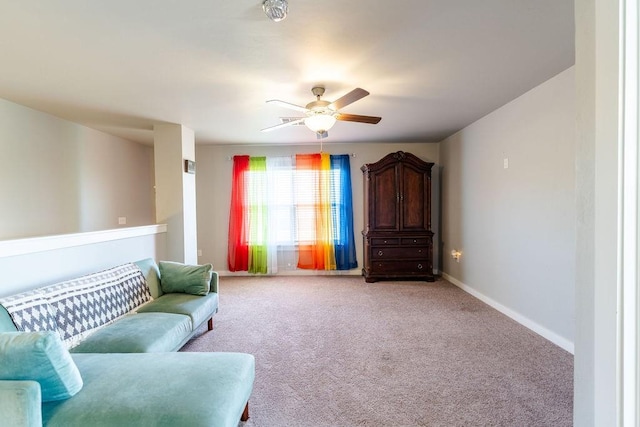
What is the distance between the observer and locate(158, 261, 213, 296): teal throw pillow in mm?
2826

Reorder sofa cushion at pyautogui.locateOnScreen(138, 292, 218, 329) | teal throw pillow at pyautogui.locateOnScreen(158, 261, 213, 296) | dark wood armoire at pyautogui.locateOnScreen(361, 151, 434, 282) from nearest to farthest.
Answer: sofa cushion at pyautogui.locateOnScreen(138, 292, 218, 329)
teal throw pillow at pyautogui.locateOnScreen(158, 261, 213, 296)
dark wood armoire at pyautogui.locateOnScreen(361, 151, 434, 282)

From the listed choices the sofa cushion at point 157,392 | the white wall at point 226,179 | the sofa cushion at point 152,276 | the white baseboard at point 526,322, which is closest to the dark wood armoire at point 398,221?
the white wall at point 226,179

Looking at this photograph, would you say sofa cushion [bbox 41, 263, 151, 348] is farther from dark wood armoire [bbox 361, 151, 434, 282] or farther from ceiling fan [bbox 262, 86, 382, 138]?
dark wood armoire [bbox 361, 151, 434, 282]

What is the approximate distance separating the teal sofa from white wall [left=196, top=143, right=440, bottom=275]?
2.75 metres

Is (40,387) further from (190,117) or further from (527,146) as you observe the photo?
(527,146)

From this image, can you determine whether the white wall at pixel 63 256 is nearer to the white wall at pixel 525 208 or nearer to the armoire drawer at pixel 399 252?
the armoire drawer at pixel 399 252

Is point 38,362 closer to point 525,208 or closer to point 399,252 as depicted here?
point 525,208

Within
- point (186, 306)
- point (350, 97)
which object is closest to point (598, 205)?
point (350, 97)

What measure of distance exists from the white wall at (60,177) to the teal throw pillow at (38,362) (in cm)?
258

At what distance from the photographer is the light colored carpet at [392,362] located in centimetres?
176

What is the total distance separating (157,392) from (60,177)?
352 cm

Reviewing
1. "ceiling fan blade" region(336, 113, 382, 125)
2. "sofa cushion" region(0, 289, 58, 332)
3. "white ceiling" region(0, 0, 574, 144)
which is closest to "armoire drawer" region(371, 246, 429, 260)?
"white ceiling" region(0, 0, 574, 144)

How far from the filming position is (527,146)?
2.92 m

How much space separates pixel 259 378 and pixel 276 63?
2347mm
